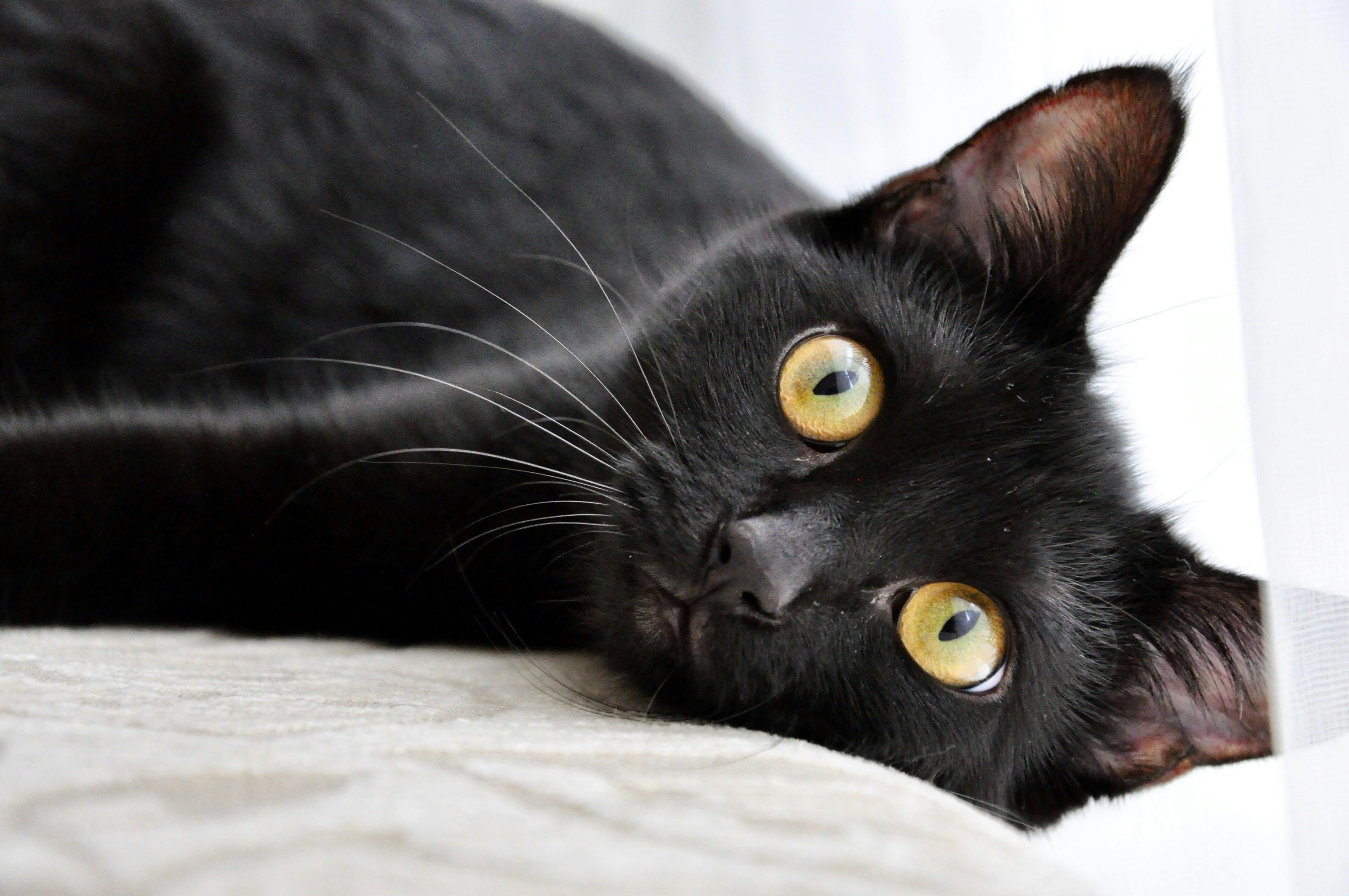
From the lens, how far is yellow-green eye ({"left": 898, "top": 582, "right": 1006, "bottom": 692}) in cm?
84

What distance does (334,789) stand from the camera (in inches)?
18.8

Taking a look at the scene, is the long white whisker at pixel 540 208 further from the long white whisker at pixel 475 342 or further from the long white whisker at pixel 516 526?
the long white whisker at pixel 516 526

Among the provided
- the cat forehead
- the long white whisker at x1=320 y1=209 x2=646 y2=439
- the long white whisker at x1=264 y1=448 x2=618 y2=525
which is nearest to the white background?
the cat forehead

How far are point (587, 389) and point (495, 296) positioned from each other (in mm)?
143

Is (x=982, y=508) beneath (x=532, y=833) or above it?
above

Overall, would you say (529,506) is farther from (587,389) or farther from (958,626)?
(958,626)

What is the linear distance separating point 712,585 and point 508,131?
78cm

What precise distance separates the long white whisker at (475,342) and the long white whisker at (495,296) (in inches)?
0.5

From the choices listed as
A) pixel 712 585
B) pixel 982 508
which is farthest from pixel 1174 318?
pixel 712 585

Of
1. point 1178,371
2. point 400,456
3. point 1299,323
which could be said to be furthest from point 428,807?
point 1178,371

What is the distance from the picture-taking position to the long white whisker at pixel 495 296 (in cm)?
101

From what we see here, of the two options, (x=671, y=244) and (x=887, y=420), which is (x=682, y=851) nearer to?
(x=887, y=420)

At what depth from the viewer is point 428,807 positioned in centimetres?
47

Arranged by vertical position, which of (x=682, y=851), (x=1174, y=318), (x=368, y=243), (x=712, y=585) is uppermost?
(x=368, y=243)
